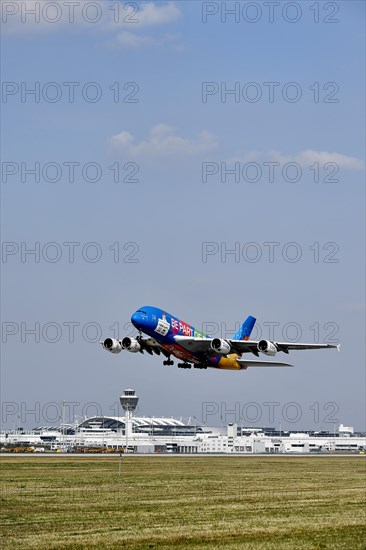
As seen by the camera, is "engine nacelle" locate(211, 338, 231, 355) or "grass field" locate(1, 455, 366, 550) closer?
"grass field" locate(1, 455, 366, 550)

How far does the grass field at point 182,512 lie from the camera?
33.2m

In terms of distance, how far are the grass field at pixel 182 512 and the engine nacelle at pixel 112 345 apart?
10.5 metres

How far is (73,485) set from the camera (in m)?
65.5

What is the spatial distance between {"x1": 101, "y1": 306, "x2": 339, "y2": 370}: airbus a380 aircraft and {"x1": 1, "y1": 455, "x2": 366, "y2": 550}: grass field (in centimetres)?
1040

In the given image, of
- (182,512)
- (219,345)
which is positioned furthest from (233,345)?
(182,512)

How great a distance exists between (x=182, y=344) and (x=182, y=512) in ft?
103

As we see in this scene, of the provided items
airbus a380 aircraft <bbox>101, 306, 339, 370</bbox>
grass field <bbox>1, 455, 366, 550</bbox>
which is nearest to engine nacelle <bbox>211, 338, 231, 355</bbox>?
airbus a380 aircraft <bbox>101, 306, 339, 370</bbox>

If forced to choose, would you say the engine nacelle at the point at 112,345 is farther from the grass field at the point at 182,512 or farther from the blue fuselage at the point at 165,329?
the grass field at the point at 182,512

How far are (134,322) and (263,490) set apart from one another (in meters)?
16.7

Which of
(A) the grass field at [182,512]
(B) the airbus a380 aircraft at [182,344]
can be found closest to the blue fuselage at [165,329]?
(B) the airbus a380 aircraft at [182,344]

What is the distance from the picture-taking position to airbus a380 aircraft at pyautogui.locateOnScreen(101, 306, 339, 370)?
70688 millimetres

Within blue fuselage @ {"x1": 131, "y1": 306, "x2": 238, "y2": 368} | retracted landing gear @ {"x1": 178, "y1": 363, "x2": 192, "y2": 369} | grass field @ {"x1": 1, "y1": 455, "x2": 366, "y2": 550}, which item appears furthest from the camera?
retracted landing gear @ {"x1": 178, "y1": 363, "x2": 192, "y2": 369}

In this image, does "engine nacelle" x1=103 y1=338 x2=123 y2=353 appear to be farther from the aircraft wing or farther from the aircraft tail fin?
the aircraft tail fin

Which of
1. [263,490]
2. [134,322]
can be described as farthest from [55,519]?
[134,322]
